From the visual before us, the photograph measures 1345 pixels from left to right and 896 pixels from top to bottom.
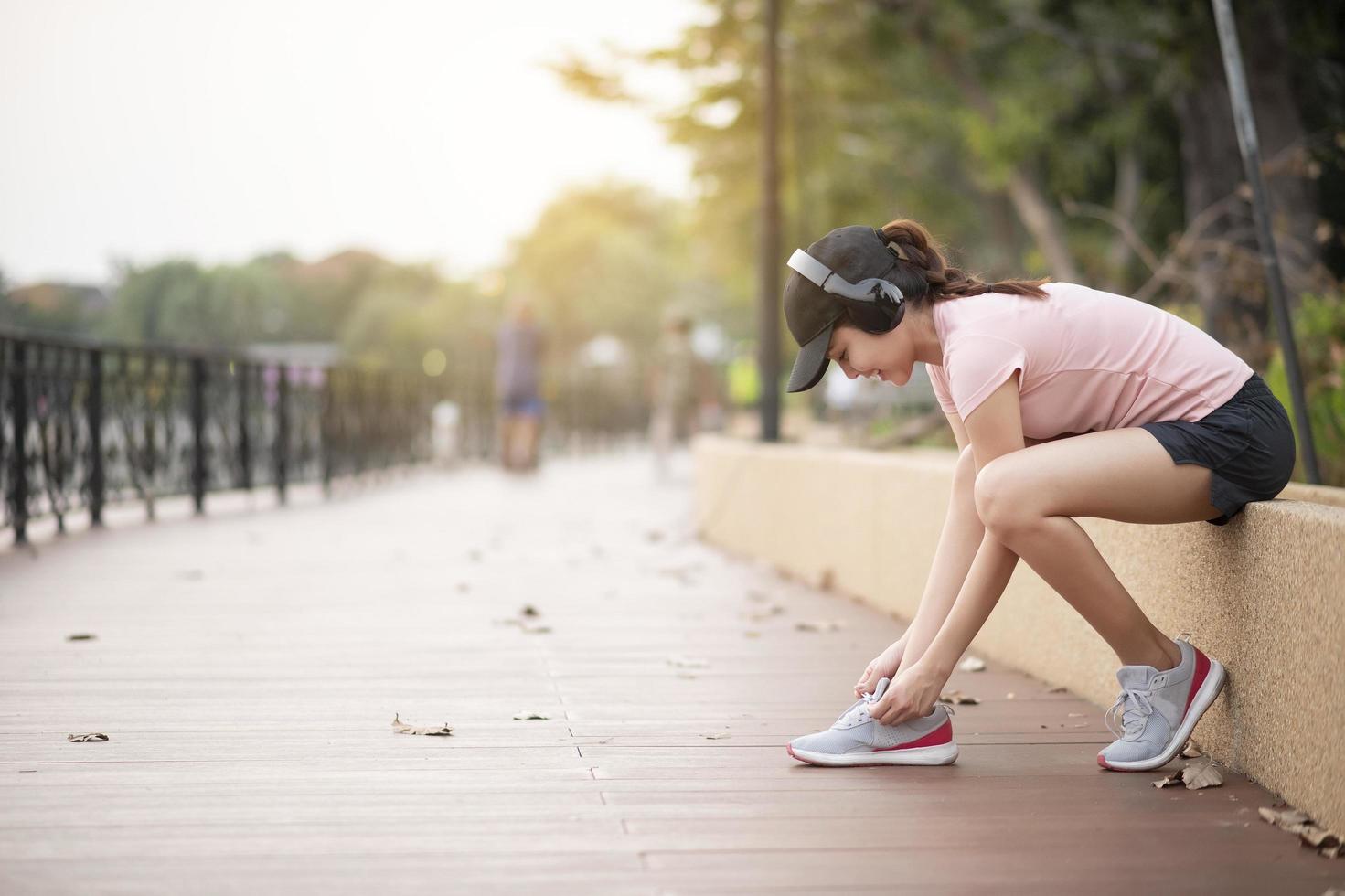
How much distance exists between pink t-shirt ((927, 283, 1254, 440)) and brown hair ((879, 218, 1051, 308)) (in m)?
0.04

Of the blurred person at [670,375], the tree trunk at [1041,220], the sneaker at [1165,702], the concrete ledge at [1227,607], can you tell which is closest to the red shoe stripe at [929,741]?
the sneaker at [1165,702]

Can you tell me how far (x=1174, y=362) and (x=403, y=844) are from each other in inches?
82.2

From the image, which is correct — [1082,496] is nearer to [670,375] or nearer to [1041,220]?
[1041,220]

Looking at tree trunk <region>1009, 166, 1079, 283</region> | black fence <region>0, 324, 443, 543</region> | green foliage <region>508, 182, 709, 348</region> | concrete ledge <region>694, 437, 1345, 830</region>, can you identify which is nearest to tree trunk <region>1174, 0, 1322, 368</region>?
concrete ledge <region>694, 437, 1345, 830</region>

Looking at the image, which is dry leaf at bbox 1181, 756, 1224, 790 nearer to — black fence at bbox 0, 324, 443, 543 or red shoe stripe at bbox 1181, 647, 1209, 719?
red shoe stripe at bbox 1181, 647, 1209, 719

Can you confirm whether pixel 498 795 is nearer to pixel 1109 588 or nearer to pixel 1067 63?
pixel 1109 588

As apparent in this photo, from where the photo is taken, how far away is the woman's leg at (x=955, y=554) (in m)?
3.82

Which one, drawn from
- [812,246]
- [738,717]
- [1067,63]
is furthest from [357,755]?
[1067,63]

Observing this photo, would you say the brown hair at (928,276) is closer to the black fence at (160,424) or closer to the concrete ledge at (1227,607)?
the concrete ledge at (1227,607)

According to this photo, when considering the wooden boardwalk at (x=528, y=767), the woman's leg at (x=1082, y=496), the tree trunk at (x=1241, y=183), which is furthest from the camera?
the tree trunk at (x=1241, y=183)

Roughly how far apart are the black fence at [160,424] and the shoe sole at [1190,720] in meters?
7.51

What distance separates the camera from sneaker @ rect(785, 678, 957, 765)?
3793 mm

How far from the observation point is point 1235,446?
3.54 meters

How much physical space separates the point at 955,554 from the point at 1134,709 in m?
0.57
